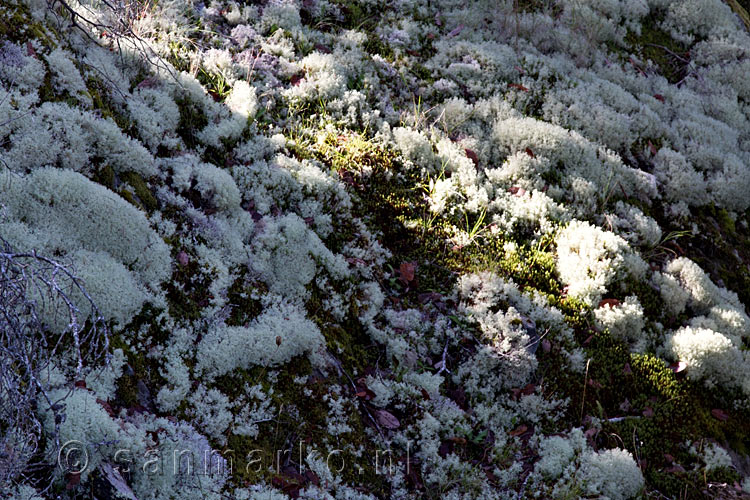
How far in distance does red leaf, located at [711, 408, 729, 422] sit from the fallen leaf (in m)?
3.33

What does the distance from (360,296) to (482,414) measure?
5.34 ft

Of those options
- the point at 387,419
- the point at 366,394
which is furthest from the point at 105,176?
the point at 387,419

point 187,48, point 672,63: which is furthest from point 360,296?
point 672,63

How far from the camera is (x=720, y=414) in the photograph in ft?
19.8

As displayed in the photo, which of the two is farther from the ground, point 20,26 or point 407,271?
point 20,26

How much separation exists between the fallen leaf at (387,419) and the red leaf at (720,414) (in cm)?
333

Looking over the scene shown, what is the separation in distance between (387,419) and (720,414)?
350cm

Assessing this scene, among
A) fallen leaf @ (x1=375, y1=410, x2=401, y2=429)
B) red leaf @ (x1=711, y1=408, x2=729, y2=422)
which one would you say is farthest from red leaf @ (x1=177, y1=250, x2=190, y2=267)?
red leaf @ (x1=711, y1=408, x2=729, y2=422)

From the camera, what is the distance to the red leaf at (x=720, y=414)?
601cm

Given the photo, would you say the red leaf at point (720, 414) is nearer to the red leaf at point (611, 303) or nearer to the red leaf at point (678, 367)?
the red leaf at point (678, 367)

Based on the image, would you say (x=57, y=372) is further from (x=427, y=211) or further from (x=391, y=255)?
(x=427, y=211)

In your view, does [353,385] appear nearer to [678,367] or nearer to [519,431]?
[519,431]

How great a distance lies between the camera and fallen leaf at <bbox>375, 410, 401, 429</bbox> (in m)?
5.18

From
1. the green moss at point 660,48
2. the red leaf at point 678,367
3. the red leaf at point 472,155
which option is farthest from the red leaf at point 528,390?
the green moss at point 660,48
